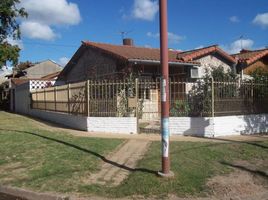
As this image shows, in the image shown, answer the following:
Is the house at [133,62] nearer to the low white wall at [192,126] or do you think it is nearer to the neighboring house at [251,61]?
the neighboring house at [251,61]

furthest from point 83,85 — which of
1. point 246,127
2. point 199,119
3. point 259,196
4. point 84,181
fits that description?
point 259,196

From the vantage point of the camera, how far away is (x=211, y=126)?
45.3 ft

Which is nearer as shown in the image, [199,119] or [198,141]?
[198,141]

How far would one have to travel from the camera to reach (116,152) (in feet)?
34.4

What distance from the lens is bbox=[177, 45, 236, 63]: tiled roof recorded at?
814 inches

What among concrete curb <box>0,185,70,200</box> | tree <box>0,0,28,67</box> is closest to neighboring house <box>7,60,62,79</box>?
tree <box>0,0,28,67</box>

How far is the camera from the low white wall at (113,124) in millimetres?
14578

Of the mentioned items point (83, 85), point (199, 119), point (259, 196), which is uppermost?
point (83, 85)

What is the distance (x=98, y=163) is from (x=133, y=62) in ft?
31.3

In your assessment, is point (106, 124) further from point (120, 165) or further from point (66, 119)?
point (120, 165)

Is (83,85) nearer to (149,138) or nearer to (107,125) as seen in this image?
(107,125)

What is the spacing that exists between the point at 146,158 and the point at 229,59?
14.8 metres

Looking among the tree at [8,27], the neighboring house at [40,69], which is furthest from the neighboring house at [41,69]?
the tree at [8,27]

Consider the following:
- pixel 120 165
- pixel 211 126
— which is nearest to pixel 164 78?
pixel 120 165
